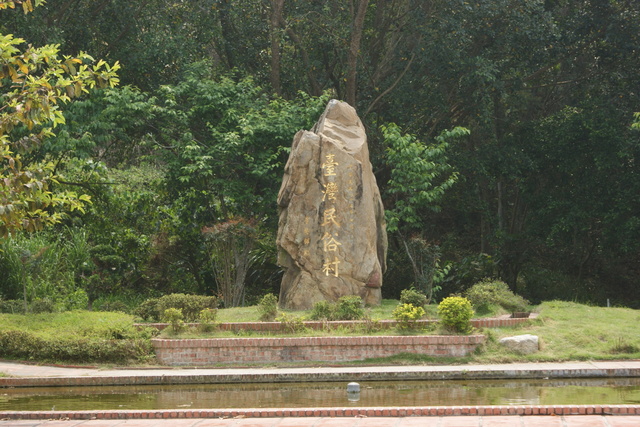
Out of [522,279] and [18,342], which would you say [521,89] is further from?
[18,342]

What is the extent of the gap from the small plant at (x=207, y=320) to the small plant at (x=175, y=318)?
1.13ft

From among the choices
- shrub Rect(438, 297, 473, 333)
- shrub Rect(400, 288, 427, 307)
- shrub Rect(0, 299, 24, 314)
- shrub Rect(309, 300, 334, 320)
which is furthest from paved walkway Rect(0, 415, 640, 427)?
shrub Rect(0, 299, 24, 314)

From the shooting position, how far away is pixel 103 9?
72.2 feet

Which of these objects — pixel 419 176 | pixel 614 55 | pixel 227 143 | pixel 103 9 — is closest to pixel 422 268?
pixel 419 176

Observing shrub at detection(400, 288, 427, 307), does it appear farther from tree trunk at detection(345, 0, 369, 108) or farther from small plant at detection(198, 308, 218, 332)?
tree trunk at detection(345, 0, 369, 108)

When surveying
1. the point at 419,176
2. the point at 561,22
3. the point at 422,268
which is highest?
the point at 561,22

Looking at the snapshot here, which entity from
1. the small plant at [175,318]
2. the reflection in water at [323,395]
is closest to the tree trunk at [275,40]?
the small plant at [175,318]

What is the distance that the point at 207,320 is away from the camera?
13602 mm

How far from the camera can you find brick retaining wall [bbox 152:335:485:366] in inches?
488

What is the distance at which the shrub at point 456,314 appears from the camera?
12602mm

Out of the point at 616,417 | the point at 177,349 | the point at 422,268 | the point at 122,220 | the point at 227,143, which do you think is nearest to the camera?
the point at 616,417

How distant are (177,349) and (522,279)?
13.0 meters

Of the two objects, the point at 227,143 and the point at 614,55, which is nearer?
the point at 227,143

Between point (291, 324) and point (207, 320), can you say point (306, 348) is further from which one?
point (207, 320)
